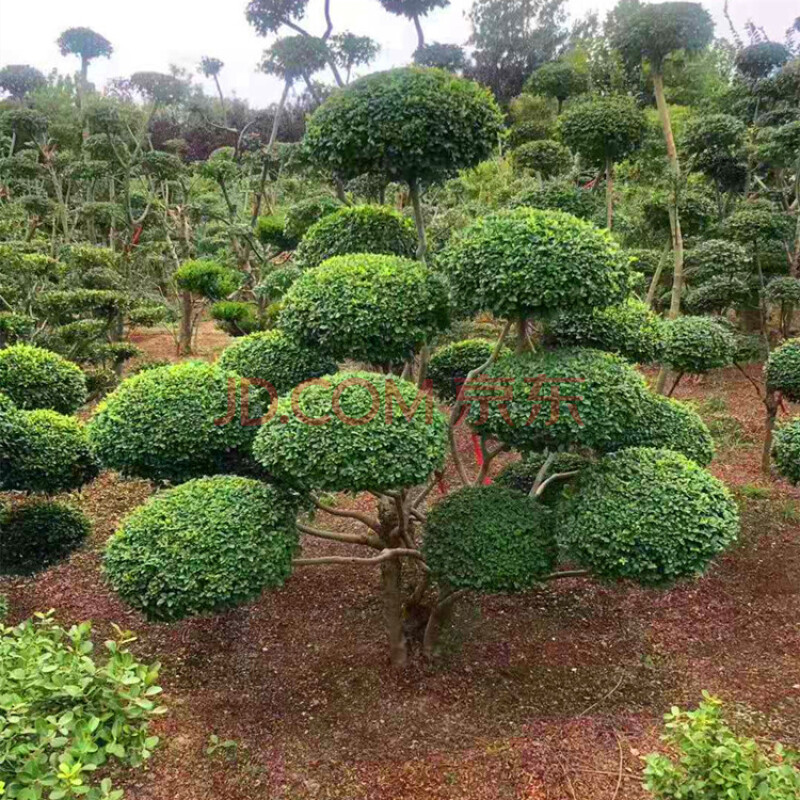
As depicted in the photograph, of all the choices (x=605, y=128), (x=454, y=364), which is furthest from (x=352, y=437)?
(x=605, y=128)

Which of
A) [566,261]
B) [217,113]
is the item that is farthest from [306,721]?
[217,113]

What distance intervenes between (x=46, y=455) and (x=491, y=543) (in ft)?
9.01

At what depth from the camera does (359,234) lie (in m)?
3.85

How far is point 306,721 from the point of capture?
383cm

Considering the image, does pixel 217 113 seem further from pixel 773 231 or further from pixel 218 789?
pixel 218 789

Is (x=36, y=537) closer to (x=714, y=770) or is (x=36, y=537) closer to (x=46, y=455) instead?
(x=46, y=455)

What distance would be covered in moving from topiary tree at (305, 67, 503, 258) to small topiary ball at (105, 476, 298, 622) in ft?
5.95

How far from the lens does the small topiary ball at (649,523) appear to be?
→ 3.15 m

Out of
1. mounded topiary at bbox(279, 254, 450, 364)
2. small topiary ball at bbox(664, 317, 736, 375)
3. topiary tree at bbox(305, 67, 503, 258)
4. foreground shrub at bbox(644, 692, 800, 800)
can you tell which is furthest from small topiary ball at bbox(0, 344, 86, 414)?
small topiary ball at bbox(664, 317, 736, 375)

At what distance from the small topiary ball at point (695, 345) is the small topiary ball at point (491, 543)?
10.9ft

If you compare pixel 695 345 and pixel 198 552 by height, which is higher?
pixel 695 345

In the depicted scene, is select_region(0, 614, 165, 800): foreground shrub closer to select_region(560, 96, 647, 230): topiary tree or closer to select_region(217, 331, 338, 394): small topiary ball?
select_region(217, 331, 338, 394): small topiary ball

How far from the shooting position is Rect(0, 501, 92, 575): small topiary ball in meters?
4.65

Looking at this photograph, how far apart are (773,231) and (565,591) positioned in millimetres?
5386
